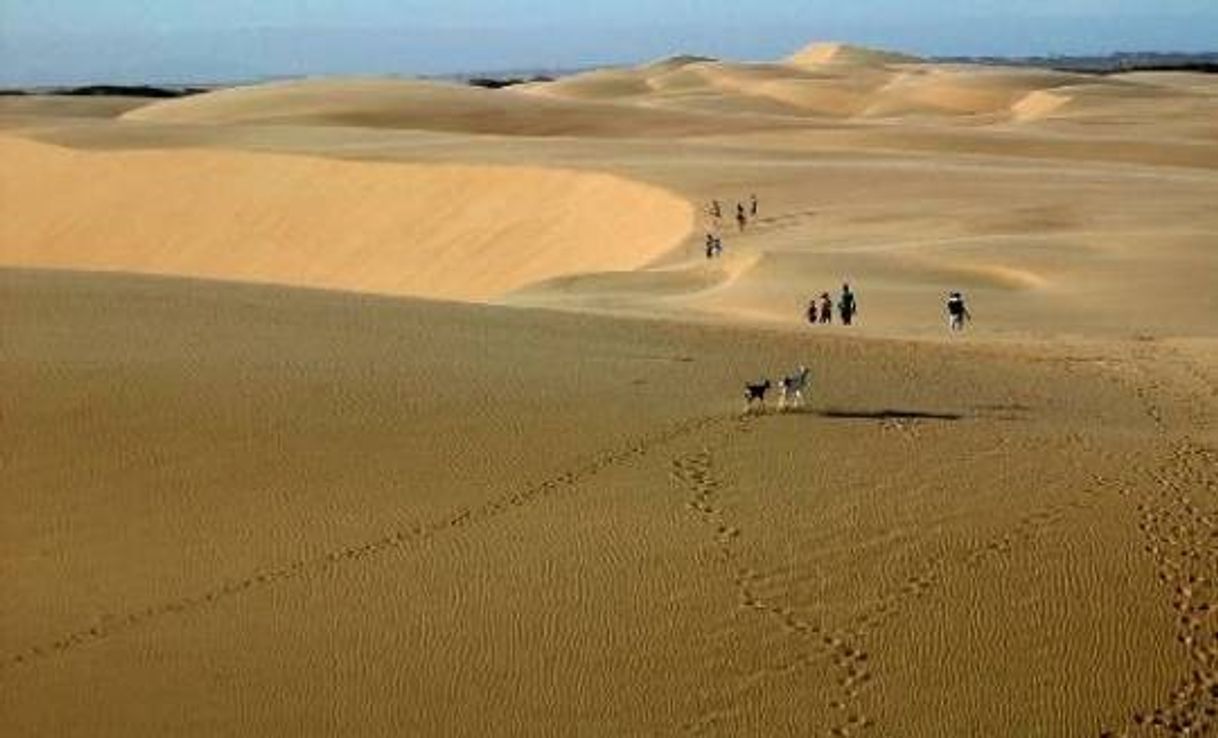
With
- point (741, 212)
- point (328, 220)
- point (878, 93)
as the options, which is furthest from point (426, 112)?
point (878, 93)

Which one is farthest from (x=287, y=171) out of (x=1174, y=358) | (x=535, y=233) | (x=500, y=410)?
(x=500, y=410)

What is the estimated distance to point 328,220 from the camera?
1630 inches

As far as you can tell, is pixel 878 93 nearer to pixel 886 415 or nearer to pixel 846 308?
pixel 846 308

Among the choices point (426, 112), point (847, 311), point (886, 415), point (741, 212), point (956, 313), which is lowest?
point (426, 112)

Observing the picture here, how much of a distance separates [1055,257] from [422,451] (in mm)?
17171

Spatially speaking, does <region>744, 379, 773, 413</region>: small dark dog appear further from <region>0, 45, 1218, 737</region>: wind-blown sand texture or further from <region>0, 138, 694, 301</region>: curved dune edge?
<region>0, 138, 694, 301</region>: curved dune edge

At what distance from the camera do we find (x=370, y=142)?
52031 millimetres

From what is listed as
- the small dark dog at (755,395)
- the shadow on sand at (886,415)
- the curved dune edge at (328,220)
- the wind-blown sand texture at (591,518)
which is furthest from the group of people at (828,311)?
the curved dune edge at (328,220)

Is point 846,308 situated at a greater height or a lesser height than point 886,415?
lesser

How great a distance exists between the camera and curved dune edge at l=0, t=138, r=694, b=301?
1383 inches

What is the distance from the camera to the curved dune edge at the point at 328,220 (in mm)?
35125

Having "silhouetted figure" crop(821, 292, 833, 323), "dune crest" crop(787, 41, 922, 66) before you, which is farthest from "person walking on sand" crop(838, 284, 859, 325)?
"dune crest" crop(787, 41, 922, 66)

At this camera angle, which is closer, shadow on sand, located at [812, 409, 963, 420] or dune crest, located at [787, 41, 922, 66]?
shadow on sand, located at [812, 409, 963, 420]

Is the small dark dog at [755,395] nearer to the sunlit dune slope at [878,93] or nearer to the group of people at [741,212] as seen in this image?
the group of people at [741,212]
